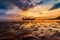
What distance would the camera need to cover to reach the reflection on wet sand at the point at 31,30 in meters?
2.02

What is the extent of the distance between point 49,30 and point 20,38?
45 cm

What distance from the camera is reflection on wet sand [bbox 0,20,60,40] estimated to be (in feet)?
6.64

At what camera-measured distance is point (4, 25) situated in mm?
2086

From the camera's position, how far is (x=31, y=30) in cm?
207

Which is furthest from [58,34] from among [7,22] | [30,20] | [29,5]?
[7,22]

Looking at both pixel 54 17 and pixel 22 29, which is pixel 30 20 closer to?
pixel 22 29

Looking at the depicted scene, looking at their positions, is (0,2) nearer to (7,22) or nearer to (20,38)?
(7,22)

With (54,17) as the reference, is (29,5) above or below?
above

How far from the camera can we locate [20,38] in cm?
203

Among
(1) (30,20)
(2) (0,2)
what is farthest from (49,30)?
(2) (0,2)

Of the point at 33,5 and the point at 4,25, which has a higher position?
the point at 33,5

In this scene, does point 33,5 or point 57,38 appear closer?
point 57,38

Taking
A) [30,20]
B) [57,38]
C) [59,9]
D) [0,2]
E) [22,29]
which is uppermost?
[0,2]

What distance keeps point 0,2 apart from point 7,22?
0.34 metres
